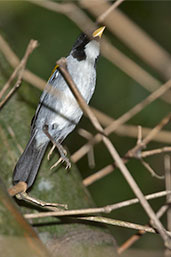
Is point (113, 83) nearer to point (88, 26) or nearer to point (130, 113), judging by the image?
point (130, 113)

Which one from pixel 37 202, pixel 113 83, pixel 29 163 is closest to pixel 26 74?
pixel 29 163

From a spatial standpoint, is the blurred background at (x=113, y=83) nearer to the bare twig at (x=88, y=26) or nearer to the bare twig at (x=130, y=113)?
the bare twig at (x=130, y=113)

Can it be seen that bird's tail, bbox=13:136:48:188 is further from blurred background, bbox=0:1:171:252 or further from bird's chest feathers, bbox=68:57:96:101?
blurred background, bbox=0:1:171:252

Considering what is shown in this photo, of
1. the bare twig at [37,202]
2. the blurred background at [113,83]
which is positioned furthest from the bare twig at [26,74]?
the blurred background at [113,83]

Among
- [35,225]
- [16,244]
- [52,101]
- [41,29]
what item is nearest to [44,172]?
[35,225]

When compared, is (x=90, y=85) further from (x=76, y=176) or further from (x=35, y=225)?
(x=35, y=225)

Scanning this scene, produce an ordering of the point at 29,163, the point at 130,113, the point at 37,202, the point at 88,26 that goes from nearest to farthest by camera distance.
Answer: the point at 37,202 < the point at 88,26 < the point at 130,113 < the point at 29,163

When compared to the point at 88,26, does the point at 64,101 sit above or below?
below
